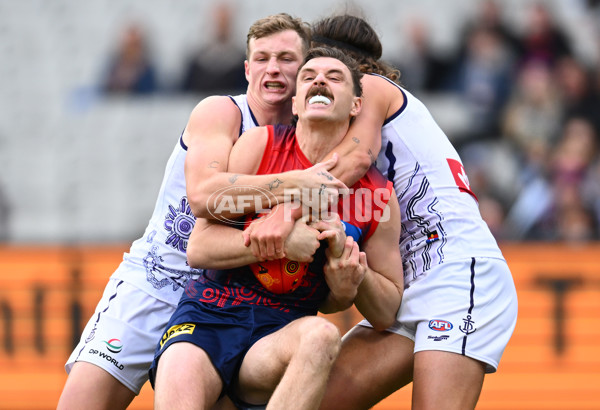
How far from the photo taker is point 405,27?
1088 cm

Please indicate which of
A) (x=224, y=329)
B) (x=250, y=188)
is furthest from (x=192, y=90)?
(x=224, y=329)

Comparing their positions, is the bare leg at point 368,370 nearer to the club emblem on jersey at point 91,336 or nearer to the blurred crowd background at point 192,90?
the club emblem on jersey at point 91,336

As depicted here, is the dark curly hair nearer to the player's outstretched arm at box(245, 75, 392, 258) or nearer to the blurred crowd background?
the player's outstretched arm at box(245, 75, 392, 258)

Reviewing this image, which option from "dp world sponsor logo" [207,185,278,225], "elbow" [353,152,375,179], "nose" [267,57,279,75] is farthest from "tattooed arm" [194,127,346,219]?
"nose" [267,57,279,75]

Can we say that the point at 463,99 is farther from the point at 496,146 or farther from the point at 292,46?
the point at 292,46

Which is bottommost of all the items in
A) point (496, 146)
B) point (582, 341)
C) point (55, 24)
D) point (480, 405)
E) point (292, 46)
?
point (480, 405)

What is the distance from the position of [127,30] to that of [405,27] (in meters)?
3.41

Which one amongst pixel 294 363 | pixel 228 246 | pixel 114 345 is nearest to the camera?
pixel 294 363

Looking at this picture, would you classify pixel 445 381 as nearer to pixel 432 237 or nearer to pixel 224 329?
pixel 432 237

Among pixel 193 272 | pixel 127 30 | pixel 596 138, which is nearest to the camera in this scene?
pixel 193 272

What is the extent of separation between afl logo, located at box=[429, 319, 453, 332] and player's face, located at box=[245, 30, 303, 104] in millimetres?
1358

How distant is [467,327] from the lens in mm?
4391

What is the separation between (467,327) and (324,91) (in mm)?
1359

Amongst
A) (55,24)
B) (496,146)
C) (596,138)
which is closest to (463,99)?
(496,146)
